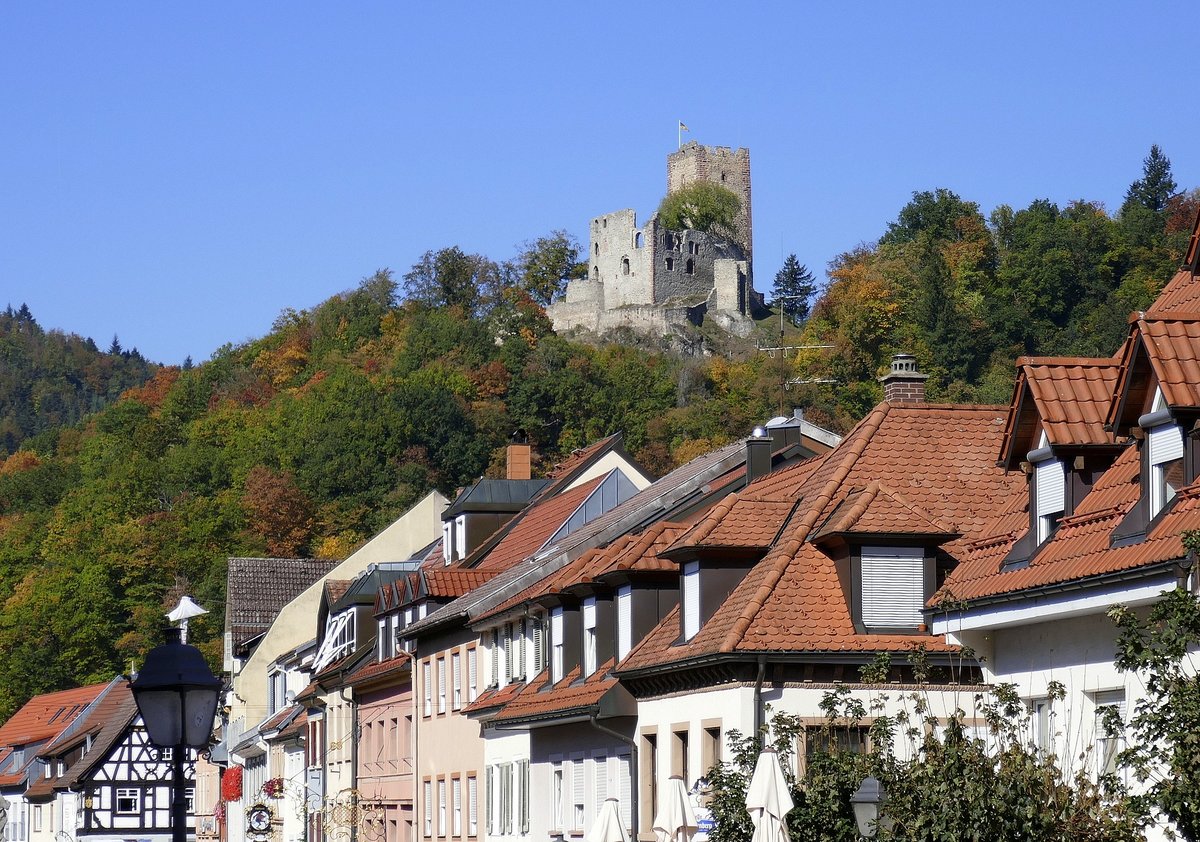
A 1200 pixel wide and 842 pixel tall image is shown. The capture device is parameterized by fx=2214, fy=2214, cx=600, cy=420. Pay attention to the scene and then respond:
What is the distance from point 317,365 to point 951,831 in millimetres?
124738

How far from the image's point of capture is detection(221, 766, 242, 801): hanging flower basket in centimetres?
6091

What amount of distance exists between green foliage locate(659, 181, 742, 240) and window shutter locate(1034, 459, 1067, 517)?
140 metres

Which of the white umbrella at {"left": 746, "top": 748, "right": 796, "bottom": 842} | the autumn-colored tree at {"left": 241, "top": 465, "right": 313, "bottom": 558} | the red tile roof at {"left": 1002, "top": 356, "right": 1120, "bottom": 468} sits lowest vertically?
the white umbrella at {"left": 746, "top": 748, "right": 796, "bottom": 842}

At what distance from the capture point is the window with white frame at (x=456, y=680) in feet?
124

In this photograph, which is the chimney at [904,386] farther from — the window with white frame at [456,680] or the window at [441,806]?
the window at [441,806]

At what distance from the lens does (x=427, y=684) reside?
4047 cm

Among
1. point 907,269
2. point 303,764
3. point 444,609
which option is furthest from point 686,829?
point 907,269

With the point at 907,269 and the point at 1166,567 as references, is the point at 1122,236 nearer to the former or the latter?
the point at 907,269

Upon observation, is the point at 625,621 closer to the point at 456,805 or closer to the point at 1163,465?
the point at 456,805

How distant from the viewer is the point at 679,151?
16150 centimetres

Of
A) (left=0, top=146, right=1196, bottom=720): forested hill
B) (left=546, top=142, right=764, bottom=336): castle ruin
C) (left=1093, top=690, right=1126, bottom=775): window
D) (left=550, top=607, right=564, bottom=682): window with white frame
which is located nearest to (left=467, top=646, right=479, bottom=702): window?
(left=550, top=607, right=564, bottom=682): window with white frame

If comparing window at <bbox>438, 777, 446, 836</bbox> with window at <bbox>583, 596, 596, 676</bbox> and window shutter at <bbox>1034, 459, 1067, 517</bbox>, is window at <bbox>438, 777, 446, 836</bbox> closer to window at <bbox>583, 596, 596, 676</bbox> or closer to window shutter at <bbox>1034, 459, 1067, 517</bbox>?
window at <bbox>583, 596, 596, 676</bbox>

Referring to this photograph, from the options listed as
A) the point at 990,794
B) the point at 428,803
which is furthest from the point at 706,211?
the point at 990,794

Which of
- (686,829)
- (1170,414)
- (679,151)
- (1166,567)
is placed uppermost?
(679,151)
